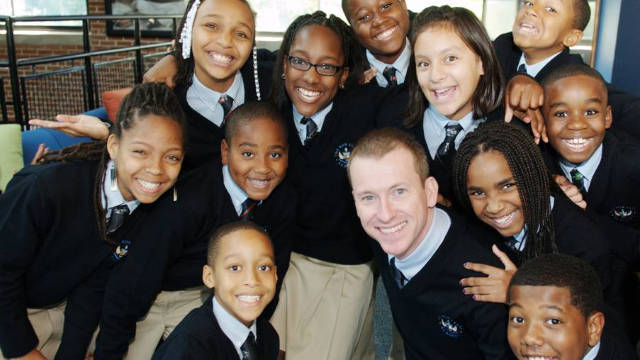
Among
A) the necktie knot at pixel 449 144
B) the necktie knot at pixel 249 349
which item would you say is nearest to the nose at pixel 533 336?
the necktie knot at pixel 449 144

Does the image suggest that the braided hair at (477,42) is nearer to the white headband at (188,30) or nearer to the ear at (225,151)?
the ear at (225,151)

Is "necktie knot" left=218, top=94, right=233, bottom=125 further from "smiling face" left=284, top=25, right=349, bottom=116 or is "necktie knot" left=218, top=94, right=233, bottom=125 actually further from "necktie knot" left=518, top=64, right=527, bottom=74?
"necktie knot" left=518, top=64, right=527, bottom=74

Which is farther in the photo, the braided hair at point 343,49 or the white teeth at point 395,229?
the braided hair at point 343,49

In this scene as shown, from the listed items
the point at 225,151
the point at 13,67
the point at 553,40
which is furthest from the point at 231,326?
the point at 13,67

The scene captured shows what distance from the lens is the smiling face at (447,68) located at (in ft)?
7.57

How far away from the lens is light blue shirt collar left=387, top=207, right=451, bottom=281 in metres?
1.98

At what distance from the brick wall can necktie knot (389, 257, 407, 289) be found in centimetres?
541

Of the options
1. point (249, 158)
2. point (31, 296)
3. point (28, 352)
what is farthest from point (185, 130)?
point (28, 352)

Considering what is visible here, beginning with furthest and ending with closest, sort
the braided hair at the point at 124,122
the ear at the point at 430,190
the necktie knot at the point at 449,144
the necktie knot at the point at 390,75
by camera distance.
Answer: the necktie knot at the point at 390,75 < the necktie knot at the point at 449,144 < the braided hair at the point at 124,122 < the ear at the point at 430,190

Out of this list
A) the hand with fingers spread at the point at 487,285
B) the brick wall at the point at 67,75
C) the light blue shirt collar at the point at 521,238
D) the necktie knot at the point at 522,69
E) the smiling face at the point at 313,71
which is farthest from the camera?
the brick wall at the point at 67,75

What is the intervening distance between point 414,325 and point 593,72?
1.17 m

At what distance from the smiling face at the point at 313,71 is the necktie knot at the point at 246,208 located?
→ 0.43 metres

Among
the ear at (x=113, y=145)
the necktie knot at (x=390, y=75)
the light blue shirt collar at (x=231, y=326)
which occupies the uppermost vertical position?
the necktie knot at (x=390, y=75)

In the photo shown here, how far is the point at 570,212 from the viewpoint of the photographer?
6.90 feet
